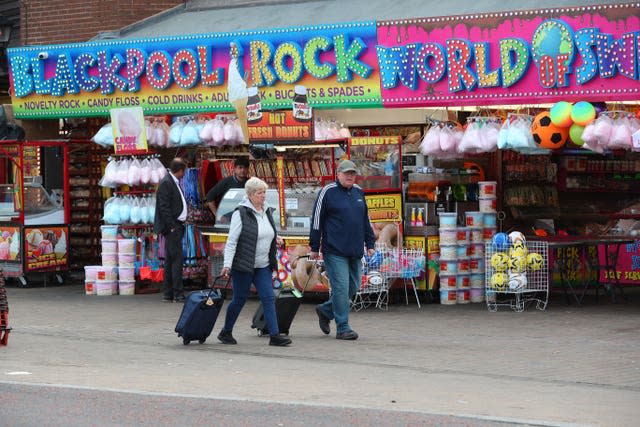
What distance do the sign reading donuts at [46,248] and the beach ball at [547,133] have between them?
785 cm

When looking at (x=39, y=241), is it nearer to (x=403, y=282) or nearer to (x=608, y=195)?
(x=403, y=282)

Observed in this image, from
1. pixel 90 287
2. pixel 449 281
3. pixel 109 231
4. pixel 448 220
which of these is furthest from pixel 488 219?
pixel 90 287

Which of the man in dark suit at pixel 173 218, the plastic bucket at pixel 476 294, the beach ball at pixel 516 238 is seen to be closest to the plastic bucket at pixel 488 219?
the plastic bucket at pixel 476 294

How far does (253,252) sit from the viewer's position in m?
12.4

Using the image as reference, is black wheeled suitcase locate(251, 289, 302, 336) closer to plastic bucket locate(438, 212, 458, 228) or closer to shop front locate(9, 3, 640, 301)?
shop front locate(9, 3, 640, 301)

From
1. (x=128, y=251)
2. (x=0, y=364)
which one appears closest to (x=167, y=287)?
(x=128, y=251)

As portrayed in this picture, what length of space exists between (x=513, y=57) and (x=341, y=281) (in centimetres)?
388

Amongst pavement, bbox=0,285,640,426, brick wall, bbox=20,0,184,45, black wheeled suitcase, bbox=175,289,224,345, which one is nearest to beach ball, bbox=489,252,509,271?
pavement, bbox=0,285,640,426

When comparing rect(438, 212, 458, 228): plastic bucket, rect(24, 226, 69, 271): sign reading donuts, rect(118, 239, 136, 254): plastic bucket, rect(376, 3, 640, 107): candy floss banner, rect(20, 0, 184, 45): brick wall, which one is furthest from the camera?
rect(20, 0, 184, 45): brick wall

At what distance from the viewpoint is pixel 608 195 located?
63.6 feet

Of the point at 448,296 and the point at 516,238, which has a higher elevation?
the point at 516,238

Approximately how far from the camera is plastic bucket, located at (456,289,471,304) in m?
16.3

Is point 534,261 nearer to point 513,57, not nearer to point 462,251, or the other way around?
point 462,251

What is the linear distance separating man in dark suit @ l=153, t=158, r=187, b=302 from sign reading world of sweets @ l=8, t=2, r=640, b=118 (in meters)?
1.33
